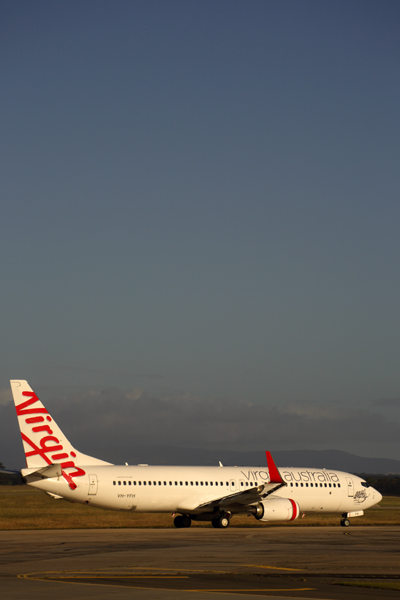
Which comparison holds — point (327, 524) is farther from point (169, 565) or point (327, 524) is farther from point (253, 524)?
point (169, 565)

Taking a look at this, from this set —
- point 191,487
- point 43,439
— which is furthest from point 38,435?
point 191,487

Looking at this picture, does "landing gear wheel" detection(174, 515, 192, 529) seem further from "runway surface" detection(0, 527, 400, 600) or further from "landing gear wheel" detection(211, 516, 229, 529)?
"runway surface" detection(0, 527, 400, 600)

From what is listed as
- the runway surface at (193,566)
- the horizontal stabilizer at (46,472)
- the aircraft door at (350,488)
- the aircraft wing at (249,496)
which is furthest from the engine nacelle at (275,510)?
the horizontal stabilizer at (46,472)

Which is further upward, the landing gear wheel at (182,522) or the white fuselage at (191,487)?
the white fuselage at (191,487)

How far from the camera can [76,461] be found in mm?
35438

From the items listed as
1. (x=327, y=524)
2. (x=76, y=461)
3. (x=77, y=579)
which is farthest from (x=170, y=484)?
(x=77, y=579)

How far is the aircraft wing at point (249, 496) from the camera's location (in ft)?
121

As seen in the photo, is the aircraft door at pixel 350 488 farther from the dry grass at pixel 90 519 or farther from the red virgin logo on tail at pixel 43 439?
the red virgin logo on tail at pixel 43 439

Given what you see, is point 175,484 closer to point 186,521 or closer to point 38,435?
point 186,521

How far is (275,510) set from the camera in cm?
3672

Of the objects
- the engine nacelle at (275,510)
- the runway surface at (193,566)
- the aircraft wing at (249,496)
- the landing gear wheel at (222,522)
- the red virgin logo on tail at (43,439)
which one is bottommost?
the runway surface at (193,566)

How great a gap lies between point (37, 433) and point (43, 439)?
16.3 inches

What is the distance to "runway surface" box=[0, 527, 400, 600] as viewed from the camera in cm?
1446

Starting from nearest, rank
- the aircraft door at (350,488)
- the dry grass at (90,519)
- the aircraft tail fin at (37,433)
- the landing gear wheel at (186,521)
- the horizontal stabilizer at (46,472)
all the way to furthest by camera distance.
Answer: the horizontal stabilizer at (46,472) < the aircraft tail fin at (37,433) < the landing gear wheel at (186,521) < the dry grass at (90,519) < the aircraft door at (350,488)
